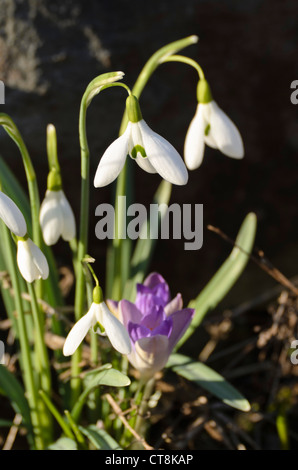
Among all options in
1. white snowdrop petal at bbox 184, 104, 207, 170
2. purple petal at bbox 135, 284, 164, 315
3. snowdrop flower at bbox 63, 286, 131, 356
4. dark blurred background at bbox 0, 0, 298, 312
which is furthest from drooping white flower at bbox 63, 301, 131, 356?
dark blurred background at bbox 0, 0, 298, 312

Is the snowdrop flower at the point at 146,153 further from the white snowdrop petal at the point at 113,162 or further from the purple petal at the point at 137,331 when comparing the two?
the purple petal at the point at 137,331

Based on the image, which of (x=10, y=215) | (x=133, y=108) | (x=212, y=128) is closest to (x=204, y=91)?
(x=212, y=128)

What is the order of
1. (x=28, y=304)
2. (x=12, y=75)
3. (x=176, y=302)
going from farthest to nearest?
(x=12, y=75)
(x=28, y=304)
(x=176, y=302)

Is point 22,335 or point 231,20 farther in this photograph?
point 231,20

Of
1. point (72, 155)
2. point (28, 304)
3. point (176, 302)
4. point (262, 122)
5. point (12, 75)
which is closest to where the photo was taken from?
point (176, 302)

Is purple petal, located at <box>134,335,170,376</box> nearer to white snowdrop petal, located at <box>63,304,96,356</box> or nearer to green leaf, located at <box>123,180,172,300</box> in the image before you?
white snowdrop petal, located at <box>63,304,96,356</box>

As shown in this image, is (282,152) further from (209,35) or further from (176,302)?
(176,302)

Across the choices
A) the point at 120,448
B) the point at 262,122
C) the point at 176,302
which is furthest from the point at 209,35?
the point at 120,448

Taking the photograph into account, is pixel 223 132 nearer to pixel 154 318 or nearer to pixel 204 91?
pixel 204 91
